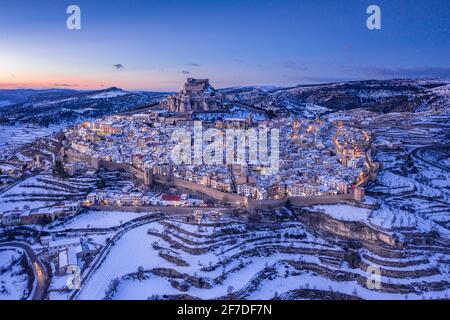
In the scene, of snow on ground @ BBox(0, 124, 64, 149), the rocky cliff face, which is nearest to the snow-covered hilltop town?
snow on ground @ BBox(0, 124, 64, 149)

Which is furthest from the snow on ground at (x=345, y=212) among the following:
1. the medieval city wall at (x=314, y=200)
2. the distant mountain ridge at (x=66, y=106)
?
the distant mountain ridge at (x=66, y=106)

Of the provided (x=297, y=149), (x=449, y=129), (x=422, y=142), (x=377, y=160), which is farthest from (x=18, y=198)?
(x=449, y=129)

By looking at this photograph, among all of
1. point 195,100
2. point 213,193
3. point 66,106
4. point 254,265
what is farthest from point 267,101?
point 254,265

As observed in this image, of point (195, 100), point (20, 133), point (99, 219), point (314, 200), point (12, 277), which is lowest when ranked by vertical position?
point (12, 277)

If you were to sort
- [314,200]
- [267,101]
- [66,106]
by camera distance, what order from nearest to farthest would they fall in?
[314,200], [267,101], [66,106]

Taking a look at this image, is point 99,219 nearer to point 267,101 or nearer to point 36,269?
point 36,269

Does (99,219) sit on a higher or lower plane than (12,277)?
higher

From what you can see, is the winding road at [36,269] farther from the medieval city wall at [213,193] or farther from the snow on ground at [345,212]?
the snow on ground at [345,212]

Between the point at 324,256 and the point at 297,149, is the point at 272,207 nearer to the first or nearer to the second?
the point at 324,256
